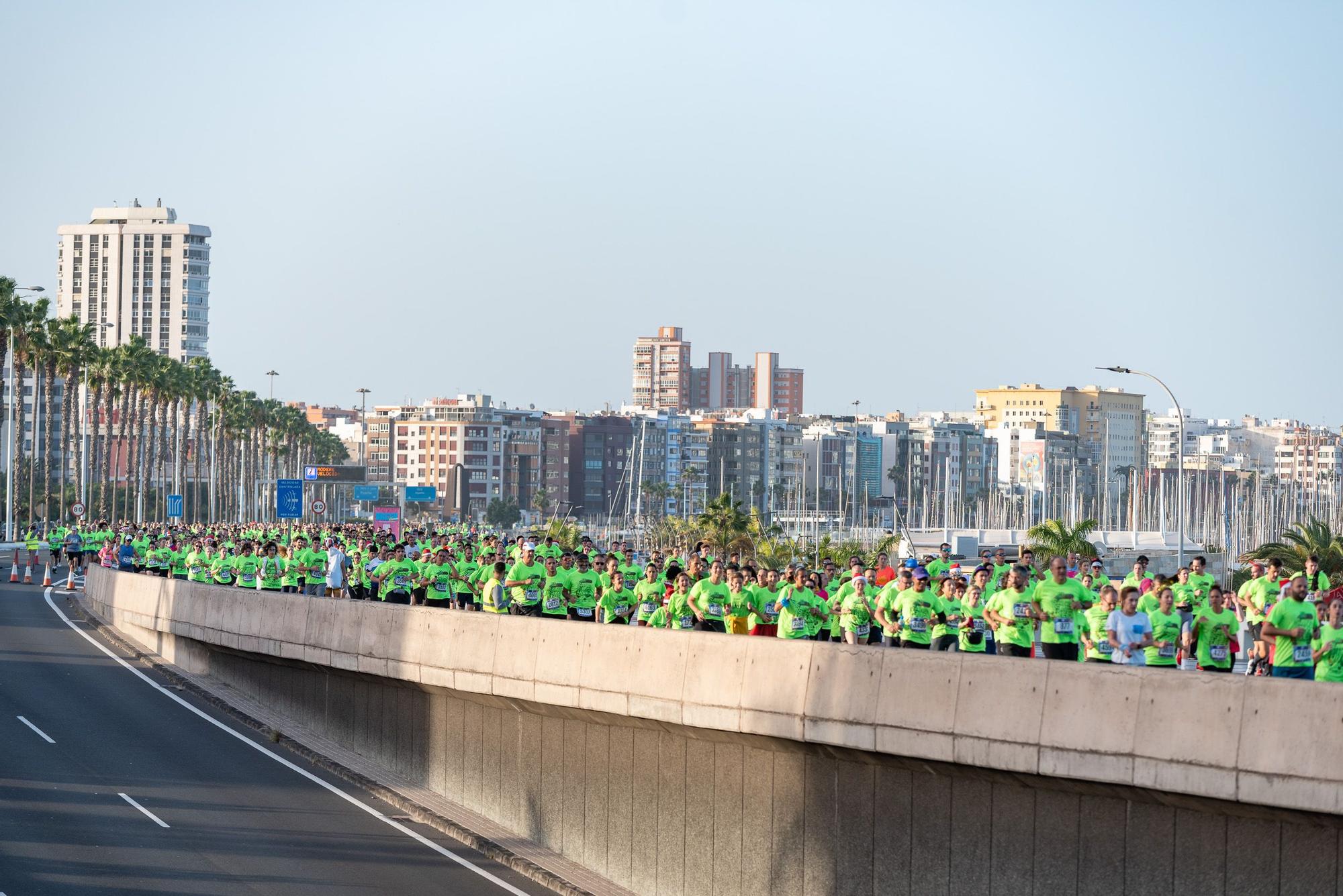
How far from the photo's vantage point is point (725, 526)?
202ft

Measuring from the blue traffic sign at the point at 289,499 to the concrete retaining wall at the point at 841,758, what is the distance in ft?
148

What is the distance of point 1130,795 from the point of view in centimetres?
1259

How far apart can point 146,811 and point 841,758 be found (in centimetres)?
934

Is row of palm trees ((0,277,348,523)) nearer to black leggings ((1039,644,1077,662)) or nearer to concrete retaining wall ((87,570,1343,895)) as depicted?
concrete retaining wall ((87,570,1343,895))

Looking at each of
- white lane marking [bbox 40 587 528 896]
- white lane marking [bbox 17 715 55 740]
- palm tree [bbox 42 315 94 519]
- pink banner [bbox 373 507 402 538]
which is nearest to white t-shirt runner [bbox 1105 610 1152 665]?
white lane marking [bbox 40 587 528 896]

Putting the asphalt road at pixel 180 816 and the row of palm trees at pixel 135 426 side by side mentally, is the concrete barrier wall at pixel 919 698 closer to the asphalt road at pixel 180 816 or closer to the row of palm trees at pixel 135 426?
the asphalt road at pixel 180 816

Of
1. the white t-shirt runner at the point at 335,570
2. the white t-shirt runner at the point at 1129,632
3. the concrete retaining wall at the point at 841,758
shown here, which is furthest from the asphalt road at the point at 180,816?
the white t-shirt runner at the point at 1129,632

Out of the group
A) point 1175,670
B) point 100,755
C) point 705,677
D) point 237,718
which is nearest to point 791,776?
point 705,677

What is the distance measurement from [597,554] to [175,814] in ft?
24.7

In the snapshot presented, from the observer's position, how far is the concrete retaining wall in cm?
1182

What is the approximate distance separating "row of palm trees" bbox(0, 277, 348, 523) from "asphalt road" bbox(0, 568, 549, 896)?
5173 centimetres

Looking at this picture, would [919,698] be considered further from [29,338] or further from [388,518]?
[29,338]

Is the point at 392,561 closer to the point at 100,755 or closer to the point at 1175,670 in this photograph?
the point at 100,755

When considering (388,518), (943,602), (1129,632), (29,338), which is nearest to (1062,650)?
(1129,632)
